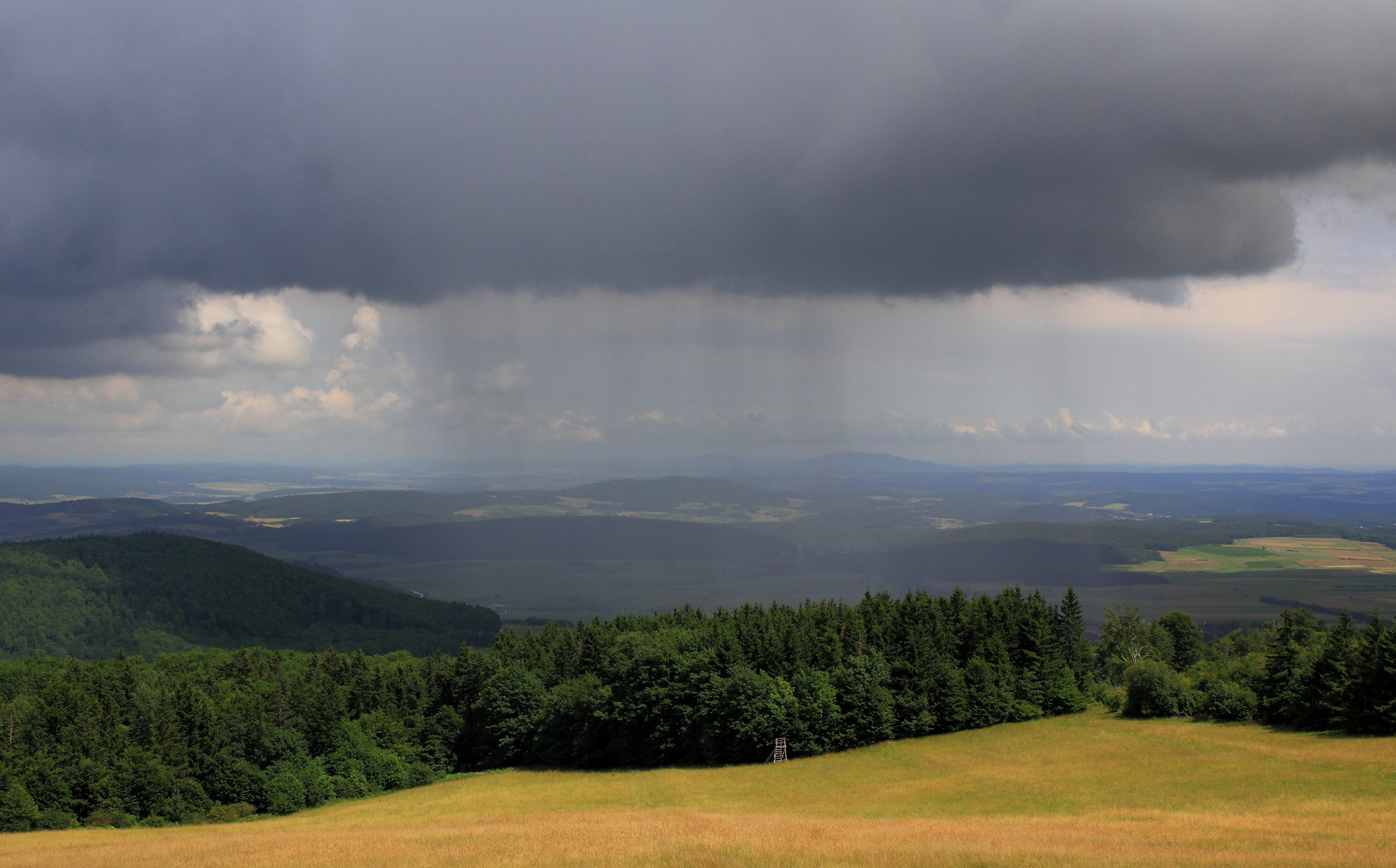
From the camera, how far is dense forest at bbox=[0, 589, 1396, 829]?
59375 millimetres

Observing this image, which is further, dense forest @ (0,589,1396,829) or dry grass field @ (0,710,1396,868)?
dense forest @ (0,589,1396,829)

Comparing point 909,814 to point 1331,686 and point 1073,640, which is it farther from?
point 1073,640

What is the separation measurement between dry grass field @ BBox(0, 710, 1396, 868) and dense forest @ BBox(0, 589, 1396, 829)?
343cm

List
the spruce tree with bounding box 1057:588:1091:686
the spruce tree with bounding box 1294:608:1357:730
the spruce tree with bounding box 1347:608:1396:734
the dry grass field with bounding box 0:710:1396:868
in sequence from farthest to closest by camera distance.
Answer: the spruce tree with bounding box 1057:588:1091:686 → the spruce tree with bounding box 1294:608:1357:730 → the spruce tree with bounding box 1347:608:1396:734 → the dry grass field with bounding box 0:710:1396:868

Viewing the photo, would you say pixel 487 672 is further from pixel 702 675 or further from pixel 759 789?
pixel 759 789

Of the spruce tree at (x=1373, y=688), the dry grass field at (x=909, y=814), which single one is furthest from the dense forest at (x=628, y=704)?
the dry grass field at (x=909, y=814)

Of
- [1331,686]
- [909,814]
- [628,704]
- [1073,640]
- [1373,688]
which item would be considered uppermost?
[1373,688]

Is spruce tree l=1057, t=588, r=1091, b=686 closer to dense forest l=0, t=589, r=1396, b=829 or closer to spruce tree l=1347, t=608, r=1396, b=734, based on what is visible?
dense forest l=0, t=589, r=1396, b=829

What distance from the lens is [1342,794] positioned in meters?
35.4

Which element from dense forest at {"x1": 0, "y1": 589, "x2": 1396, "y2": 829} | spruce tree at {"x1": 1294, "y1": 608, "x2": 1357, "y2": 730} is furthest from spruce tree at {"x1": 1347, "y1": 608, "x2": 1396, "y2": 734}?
spruce tree at {"x1": 1294, "y1": 608, "x2": 1357, "y2": 730}

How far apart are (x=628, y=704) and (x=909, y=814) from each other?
111 feet

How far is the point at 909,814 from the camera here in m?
39.4

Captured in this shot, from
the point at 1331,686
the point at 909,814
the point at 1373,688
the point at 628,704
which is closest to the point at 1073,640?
the point at 1331,686

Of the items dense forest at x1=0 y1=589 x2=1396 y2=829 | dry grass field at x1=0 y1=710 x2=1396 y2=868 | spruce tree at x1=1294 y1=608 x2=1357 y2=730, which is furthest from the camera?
dense forest at x1=0 y1=589 x2=1396 y2=829
